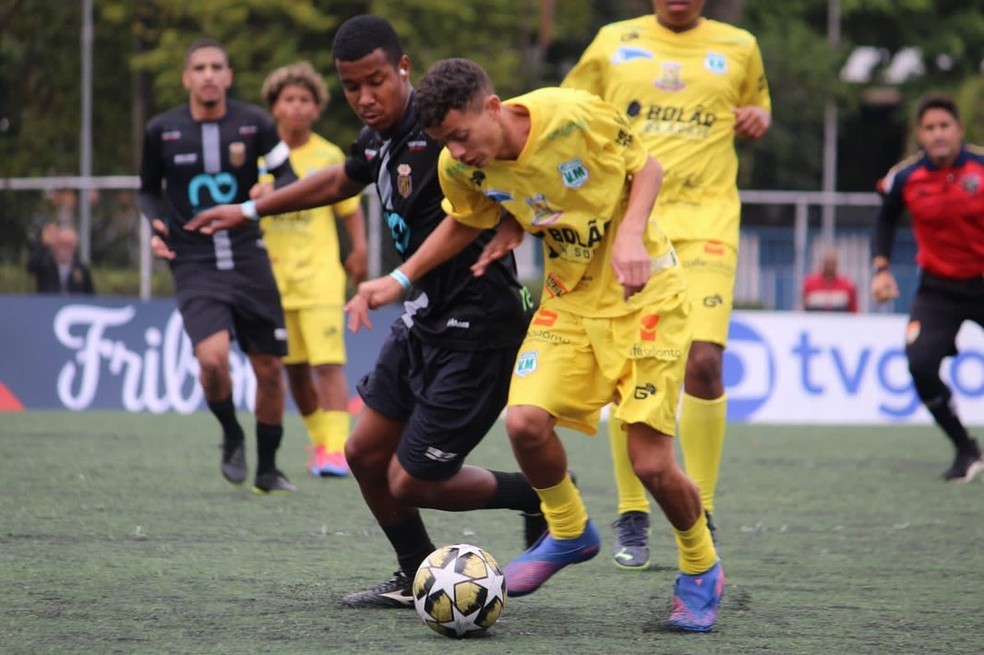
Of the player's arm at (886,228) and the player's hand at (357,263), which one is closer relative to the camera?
the player's hand at (357,263)

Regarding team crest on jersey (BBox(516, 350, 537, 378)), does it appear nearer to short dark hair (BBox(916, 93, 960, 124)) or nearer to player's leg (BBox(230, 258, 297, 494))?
player's leg (BBox(230, 258, 297, 494))

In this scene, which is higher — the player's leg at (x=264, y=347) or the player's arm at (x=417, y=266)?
the player's arm at (x=417, y=266)

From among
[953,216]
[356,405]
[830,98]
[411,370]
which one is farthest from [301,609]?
[830,98]

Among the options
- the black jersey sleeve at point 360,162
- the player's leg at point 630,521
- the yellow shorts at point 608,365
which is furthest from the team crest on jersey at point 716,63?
the yellow shorts at point 608,365

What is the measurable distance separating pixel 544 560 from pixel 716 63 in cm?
278

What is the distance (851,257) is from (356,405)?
8.06m

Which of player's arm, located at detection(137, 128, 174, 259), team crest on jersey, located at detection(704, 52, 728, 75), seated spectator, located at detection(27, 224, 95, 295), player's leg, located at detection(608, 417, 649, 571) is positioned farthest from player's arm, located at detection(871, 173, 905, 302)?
seated spectator, located at detection(27, 224, 95, 295)

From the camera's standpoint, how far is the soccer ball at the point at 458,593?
5.11 m

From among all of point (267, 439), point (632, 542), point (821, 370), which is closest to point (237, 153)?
point (267, 439)

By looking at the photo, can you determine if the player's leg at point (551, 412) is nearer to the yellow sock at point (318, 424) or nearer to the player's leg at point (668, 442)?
the player's leg at point (668, 442)

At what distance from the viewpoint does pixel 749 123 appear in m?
7.40

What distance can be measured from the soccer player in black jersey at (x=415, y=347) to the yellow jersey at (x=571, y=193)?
268 mm

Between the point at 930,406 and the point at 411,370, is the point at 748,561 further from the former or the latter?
the point at 930,406

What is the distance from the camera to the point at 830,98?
28.3 m
